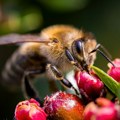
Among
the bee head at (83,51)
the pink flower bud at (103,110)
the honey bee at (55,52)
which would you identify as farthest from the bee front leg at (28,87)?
the pink flower bud at (103,110)

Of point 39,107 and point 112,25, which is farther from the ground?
point 39,107

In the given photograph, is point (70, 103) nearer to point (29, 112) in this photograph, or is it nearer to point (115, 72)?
point (29, 112)

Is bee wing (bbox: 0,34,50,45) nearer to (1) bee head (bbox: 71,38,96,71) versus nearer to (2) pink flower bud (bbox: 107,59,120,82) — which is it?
(1) bee head (bbox: 71,38,96,71)

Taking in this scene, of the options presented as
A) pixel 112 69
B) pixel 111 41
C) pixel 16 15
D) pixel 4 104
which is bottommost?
pixel 4 104

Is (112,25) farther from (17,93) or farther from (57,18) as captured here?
(17,93)

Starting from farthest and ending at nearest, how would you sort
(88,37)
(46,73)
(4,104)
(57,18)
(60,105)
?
1. (57,18)
2. (4,104)
3. (46,73)
4. (88,37)
5. (60,105)

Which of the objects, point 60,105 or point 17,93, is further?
point 17,93

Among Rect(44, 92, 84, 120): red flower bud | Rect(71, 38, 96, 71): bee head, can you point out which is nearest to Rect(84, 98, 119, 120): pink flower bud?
Rect(44, 92, 84, 120): red flower bud

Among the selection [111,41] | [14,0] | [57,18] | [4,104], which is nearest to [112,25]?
[111,41]
